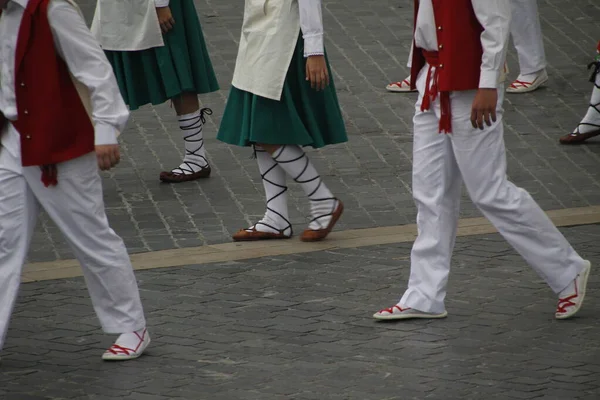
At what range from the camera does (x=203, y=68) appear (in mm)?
8977

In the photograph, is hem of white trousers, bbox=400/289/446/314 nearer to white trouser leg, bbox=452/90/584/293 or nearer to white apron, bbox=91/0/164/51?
white trouser leg, bbox=452/90/584/293

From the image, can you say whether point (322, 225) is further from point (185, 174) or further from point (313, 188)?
point (185, 174)

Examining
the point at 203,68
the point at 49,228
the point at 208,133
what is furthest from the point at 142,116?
the point at 49,228

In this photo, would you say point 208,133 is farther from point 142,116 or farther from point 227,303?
point 227,303

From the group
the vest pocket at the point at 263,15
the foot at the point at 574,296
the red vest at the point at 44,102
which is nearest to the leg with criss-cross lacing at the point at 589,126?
the vest pocket at the point at 263,15

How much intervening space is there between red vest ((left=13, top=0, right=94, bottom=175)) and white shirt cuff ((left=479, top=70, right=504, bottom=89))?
1.66 metres

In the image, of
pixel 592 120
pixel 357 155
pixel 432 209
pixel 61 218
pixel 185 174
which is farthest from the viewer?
pixel 592 120

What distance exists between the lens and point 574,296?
6395mm

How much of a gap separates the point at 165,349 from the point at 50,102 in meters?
1.22

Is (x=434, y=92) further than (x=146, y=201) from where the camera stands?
No

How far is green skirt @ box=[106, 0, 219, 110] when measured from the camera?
884 cm

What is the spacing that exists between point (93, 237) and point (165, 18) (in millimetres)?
3206

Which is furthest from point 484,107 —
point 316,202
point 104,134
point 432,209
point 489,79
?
point 316,202

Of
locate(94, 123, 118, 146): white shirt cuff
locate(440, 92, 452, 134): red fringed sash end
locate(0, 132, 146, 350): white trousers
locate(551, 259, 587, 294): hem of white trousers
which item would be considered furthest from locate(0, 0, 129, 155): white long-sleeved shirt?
locate(551, 259, 587, 294): hem of white trousers
